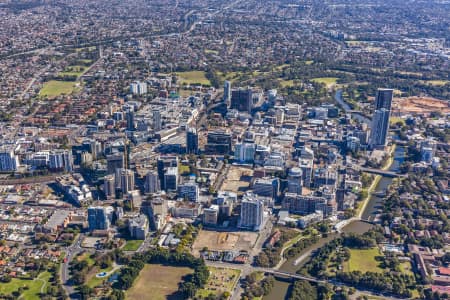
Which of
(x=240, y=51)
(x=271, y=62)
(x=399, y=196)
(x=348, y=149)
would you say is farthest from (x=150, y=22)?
(x=399, y=196)

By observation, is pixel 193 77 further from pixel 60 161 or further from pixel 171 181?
pixel 171 181

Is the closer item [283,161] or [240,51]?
[283,161]

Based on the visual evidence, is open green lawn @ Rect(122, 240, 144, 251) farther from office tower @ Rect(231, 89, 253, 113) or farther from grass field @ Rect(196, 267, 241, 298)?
office tower @ Rect(231, 89, 253, 113)

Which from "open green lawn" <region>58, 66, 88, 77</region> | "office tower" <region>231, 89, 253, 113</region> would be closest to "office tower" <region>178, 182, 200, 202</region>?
"office tower" <region>231, 89, 253, 113</region>

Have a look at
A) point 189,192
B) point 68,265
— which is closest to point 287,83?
point 189,192

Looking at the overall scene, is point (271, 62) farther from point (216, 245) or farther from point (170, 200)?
point (216, 245)
